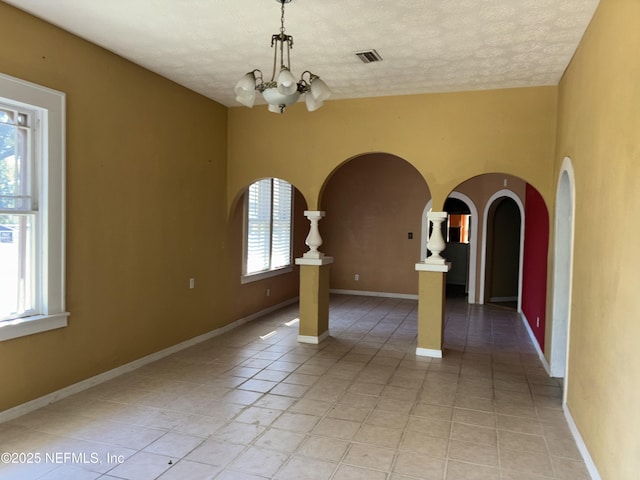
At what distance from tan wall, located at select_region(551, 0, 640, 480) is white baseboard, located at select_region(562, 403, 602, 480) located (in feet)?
0.19

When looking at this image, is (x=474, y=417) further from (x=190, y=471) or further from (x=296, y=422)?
(x=190, y=471)

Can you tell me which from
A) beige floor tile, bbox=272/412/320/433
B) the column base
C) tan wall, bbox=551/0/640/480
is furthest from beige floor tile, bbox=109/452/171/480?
the column base

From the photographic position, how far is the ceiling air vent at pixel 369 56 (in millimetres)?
3676

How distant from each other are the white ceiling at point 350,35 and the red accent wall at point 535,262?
1761 mm

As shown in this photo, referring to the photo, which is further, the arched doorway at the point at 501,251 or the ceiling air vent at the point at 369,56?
the arched doorway at the point at 501,251

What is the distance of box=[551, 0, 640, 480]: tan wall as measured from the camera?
201 centimetres

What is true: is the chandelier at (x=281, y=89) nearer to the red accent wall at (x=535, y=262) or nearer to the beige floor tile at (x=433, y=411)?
the beige floor tile at (x=433, y=411)

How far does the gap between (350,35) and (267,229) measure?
389 centimetres

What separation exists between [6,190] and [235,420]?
2229 millimetres

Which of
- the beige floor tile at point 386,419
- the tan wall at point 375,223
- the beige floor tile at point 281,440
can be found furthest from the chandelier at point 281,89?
the tan wall at point 375,223

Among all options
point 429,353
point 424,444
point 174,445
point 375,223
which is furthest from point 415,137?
point 375,223

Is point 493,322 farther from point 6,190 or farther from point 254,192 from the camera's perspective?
point 6,190

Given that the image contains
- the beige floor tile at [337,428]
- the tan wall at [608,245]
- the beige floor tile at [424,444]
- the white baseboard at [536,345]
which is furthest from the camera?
the white baseboard at [536,345]

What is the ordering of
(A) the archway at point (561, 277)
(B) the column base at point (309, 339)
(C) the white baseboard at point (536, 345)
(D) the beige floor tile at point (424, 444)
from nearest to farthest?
(D) the beige floor tile at point (424, 444) < (A) the archway at point (561, 277) < (C) the white baseboard at point (536, 345) < (B) the column base at point (309, 339)
